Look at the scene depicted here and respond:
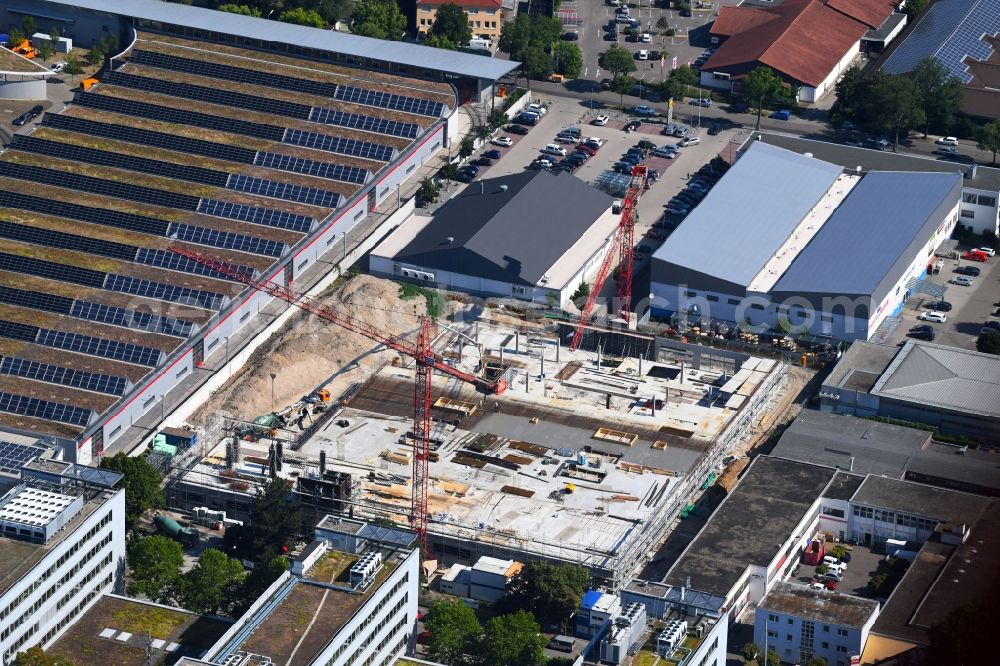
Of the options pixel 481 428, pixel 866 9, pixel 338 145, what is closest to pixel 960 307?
pixel 481 428

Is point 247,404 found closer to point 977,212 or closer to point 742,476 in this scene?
point 742,476

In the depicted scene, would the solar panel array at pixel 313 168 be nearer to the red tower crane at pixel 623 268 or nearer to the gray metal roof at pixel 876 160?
the red tower crane at pixel 623 268

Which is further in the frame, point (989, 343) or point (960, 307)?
point (960, 307)

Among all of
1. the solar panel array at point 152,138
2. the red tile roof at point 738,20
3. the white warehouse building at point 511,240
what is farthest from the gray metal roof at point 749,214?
the solar panel array at point 152,138

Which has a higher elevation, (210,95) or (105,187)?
(210,95)

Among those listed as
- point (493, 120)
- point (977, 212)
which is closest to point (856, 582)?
point (977, 212)

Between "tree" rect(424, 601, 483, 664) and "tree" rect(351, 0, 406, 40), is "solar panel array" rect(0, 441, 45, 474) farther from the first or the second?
"tree" rect(351, 0, 406, 40)

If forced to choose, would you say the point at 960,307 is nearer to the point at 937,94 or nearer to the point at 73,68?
the point at 937,94
